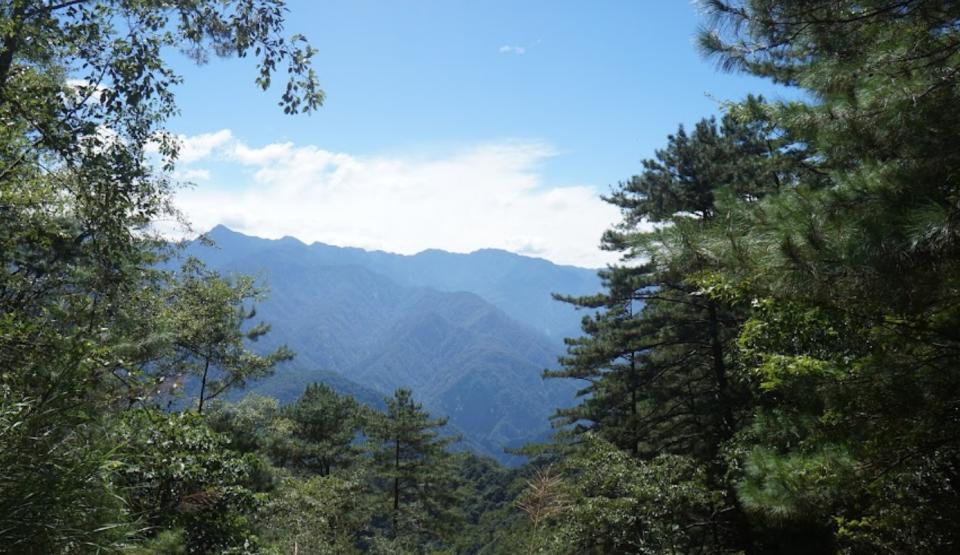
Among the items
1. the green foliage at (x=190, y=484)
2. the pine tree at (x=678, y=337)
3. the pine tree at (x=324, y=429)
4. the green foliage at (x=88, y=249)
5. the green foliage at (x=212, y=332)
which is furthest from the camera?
the pine tree at (x=324, y=429)

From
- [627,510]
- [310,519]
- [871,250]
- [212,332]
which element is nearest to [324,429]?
[212,332]

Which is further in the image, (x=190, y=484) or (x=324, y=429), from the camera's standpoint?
(x=324, y=429)

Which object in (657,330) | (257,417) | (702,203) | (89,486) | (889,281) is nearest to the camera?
(89,486)

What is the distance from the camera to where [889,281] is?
3.35 meters

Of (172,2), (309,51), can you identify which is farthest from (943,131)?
(172,2)

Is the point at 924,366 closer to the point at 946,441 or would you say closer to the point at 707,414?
the point at 946,441

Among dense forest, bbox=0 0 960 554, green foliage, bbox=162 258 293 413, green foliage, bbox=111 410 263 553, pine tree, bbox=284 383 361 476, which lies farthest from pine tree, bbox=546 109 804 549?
pine tree, bbox=284 383 361 476

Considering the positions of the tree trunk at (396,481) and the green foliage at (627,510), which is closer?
the green foliage at (627,510)

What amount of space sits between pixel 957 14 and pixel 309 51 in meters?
4.73

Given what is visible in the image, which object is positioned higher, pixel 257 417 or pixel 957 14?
pixel 957 14

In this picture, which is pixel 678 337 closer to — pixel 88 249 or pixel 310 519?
pixel 310 519

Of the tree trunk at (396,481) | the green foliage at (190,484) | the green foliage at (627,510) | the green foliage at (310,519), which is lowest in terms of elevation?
the tree trunk at (396,481)

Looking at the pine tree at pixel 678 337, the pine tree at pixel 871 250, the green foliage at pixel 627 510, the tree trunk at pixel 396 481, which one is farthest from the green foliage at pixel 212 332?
the pine tree at pixel 871 250

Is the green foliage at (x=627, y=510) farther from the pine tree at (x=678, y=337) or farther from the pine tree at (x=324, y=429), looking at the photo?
the pine tree at (x=324, y=429)
